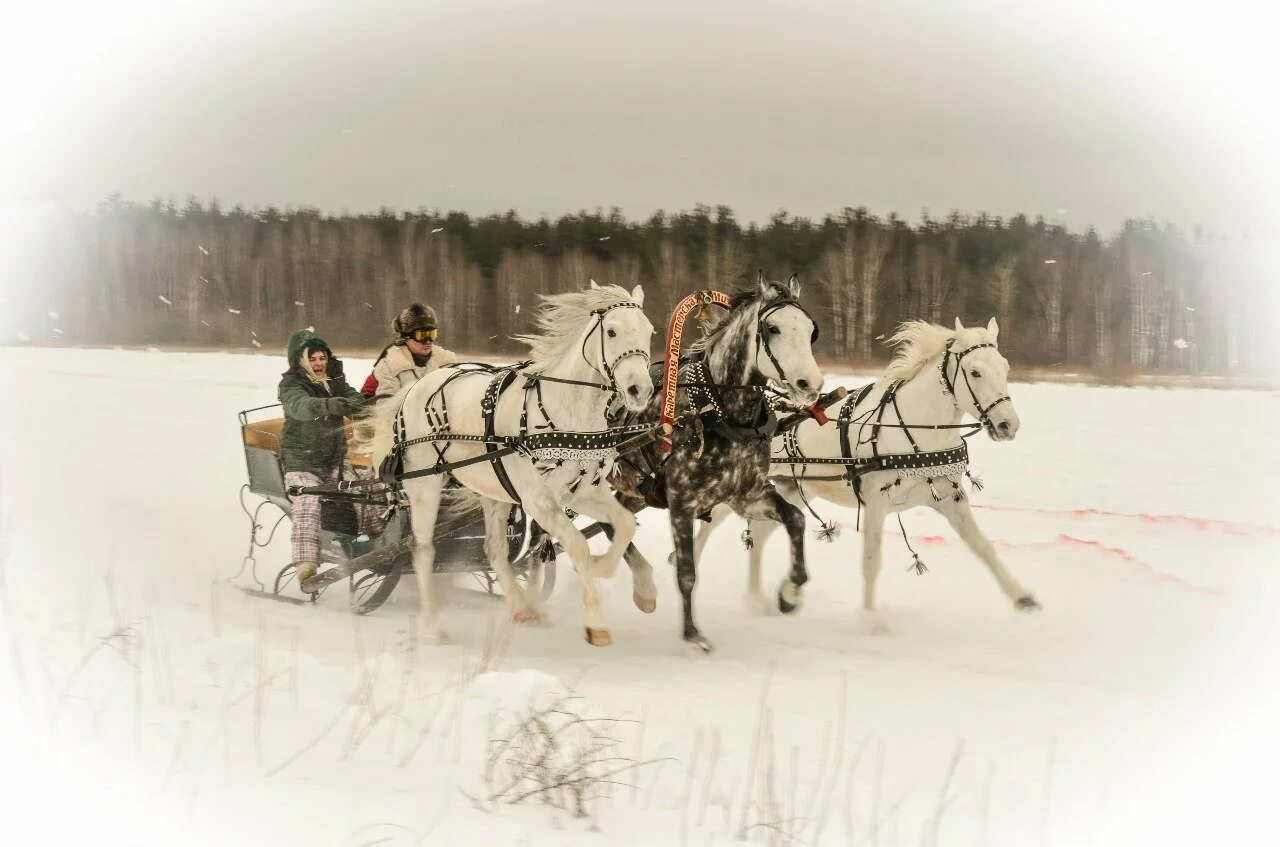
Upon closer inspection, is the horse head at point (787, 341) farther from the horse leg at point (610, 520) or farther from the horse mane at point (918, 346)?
the horse mane at point (918, 346)

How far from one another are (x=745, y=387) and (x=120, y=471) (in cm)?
870

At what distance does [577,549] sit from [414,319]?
2559mm

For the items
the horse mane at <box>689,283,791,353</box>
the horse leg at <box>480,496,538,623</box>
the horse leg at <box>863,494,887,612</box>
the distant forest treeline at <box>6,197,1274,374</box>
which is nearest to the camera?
the horse mane at <box>689,283,791,353</box>

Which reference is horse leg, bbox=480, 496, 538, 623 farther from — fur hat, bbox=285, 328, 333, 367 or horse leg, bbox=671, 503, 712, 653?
fur hat, bbox=285, 328, 333, 367

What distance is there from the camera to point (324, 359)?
8.12m

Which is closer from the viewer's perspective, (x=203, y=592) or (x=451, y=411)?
(x=451, y=411)

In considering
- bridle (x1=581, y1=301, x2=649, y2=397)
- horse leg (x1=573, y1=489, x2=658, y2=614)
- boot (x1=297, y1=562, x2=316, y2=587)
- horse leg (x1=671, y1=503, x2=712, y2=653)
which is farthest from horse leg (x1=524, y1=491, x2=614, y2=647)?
boot (x1=297, y1=562, x2=316, y2=587)

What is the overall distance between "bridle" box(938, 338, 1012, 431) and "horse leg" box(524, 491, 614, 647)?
9.10ft

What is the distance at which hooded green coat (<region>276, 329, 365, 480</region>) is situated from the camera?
26.0 ft

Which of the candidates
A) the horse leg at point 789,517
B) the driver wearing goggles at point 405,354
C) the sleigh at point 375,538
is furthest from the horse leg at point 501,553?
the horse leg at point 789,517

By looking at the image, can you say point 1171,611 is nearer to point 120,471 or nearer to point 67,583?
point 67,583

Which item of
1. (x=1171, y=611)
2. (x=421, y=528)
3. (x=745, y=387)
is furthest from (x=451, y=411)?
(x=1171, y=611)

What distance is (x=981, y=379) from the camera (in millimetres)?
7301

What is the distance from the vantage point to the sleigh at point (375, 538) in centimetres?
803
